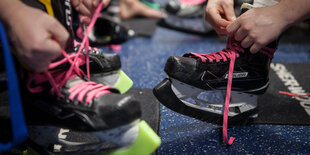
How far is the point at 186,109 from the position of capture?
714 millimetres

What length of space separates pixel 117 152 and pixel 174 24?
1.31 meters

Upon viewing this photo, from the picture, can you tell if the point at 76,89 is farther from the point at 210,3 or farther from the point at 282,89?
the point at 282,89

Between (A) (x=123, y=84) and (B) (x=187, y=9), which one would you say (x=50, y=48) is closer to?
(A) (x=123, y=84)

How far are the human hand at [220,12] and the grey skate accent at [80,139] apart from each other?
1.23ft

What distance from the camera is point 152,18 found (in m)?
1.91

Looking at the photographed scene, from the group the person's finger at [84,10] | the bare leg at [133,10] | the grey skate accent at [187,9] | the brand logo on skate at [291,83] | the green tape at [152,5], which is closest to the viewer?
the person's finger at [84,10]

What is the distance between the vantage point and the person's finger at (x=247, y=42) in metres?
0.65

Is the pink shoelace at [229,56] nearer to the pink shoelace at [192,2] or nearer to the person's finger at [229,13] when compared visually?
the person's finger at [229,13]

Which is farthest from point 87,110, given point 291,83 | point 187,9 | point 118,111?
point 187,9

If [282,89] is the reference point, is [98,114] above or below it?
above

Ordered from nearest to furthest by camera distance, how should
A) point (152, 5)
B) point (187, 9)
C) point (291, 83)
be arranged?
point (291, 83), point (187, 9), point (152, 5)

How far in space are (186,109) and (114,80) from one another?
0.23 metres

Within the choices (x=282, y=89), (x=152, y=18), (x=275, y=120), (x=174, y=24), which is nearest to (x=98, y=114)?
(x=275, y=120)

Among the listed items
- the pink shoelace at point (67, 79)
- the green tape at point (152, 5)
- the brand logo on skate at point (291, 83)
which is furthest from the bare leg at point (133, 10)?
the pink shoelace at point (67, 79)
